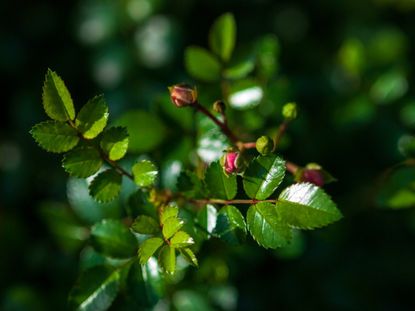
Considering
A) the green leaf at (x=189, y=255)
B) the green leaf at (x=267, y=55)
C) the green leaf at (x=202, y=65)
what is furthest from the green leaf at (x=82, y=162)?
the green leaf at (x=267, y=55)

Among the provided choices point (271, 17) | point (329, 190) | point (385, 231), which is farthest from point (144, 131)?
point (271, 17)

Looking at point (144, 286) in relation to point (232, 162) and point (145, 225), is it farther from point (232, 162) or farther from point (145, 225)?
point (232, 162)

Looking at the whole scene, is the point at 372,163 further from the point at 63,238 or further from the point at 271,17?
the point at 63,238

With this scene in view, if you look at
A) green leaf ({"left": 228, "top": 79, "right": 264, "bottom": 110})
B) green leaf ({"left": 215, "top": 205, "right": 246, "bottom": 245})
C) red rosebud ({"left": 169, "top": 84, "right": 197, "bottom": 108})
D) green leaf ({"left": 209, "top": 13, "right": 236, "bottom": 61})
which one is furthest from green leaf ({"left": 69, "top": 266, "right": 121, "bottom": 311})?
green leaf ({"left": 209, "top": 13, "right": 236, "bottom": 61})

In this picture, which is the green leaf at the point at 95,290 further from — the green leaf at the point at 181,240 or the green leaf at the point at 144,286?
the green leaf at the point at 181,240

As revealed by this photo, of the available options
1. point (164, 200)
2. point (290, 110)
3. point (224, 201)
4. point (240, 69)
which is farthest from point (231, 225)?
point (240, 69)
